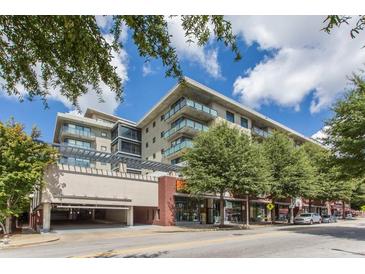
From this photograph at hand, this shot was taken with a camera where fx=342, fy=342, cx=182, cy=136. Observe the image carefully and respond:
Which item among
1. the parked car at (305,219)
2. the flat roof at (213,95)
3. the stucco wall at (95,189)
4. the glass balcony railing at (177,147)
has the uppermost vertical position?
the flat roof at (213,95)

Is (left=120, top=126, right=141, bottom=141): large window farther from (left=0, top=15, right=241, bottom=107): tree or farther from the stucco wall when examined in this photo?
(left=0, top=15, right=241, bottom=107): tree

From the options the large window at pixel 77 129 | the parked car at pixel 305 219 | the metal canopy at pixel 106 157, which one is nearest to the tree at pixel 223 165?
the metal canopy at pixel 106 157

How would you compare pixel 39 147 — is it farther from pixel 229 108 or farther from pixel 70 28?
pixel 229 108

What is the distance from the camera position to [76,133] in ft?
183

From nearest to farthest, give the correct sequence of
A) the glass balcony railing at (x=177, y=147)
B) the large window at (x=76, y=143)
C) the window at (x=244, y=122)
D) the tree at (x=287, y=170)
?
the tree at (x=287, y=170)
the glass balcony railing at (x=177, y=147)
the window at (x=244, y=122)
the large window at (x=76, y=143)

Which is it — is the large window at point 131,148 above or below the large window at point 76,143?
below

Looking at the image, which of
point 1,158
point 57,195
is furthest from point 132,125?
point 1,158

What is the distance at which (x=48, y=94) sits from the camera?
6.45m

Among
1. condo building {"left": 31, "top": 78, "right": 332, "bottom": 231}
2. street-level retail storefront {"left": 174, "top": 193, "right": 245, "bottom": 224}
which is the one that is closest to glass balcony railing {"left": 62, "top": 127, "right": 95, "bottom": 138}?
condo building {"left": 31, "top": 78, "right": 332, "bottom": 231}

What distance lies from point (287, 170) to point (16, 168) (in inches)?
1134

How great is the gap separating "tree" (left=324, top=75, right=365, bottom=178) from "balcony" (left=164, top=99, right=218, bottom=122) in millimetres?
20203

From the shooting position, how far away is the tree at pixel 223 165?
31.0m

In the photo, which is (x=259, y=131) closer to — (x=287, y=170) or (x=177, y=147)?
(x=287, y=170)

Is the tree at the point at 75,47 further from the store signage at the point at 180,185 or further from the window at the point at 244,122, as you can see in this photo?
the window at the point at 244,122
